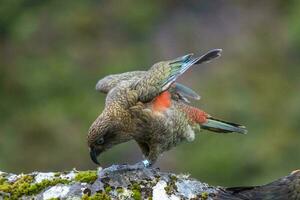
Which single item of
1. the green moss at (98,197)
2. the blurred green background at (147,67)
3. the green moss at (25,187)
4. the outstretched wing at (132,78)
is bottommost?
the green moss at (98,197)

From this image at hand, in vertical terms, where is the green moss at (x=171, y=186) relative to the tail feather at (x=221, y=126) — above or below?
below

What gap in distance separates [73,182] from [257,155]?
906 cm

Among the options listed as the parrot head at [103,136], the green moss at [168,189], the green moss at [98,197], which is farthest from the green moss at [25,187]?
the parrot head at [103,136]

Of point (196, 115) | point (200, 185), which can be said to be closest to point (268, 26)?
point (196, 115)

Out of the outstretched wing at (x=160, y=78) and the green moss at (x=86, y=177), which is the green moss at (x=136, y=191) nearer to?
the green moss at (x=86, y=177)

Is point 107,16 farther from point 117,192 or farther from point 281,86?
point 117,192

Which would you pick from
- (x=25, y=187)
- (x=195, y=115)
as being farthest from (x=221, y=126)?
Result: (x=25, y=187)

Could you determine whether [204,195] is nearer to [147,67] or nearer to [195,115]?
[195,115]

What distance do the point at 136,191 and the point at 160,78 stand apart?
6.64 ft

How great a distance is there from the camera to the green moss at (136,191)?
791 cm

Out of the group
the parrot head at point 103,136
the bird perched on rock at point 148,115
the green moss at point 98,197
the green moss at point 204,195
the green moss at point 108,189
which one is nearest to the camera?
the green moss at point 98,197

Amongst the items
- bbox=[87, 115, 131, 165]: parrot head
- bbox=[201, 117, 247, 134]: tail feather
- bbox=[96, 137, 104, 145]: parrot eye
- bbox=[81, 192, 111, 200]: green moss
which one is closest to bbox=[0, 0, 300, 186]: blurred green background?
bbox=[201, 117, 247, 134]: tail feather

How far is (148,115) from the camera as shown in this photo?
951 cm

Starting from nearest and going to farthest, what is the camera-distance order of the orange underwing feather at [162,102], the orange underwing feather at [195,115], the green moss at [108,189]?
1. the green moss at [108,189]
2. the orange underwing feather at [162,102]
3. the orange underwing feather at [195,115]
